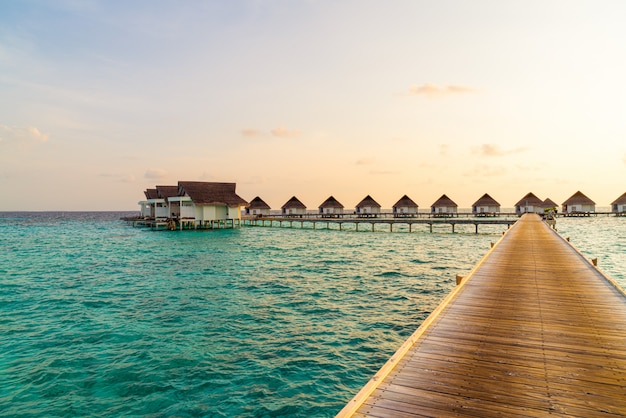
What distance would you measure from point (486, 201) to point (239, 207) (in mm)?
49670

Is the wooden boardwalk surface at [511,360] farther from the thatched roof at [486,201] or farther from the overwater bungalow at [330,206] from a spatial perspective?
the thatched roof at [486,201]

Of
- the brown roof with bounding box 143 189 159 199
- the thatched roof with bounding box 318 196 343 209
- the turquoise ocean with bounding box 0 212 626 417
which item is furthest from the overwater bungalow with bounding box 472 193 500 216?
the brown roof with bounding box 143 189 159 199

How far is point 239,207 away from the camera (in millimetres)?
48312

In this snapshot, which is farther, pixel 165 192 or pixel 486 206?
pixel 486 206

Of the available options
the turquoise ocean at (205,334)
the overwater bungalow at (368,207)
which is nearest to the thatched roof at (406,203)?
the overwater bungalow at (368,207)

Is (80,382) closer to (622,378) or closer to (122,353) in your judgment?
(122,353)

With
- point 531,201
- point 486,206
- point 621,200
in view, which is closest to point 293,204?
point 486,206

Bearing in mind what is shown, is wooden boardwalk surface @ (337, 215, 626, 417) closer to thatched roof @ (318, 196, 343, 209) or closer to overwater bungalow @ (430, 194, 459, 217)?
thatched roof @ (318, 196, 343, 209)

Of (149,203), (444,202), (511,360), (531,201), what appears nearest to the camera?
(511,360)

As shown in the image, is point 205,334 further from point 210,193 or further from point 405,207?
point 405,207

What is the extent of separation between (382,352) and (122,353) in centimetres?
614

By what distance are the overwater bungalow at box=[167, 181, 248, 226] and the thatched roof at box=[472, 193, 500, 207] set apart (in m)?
48.0

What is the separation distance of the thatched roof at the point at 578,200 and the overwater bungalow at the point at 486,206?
1759 centimetres

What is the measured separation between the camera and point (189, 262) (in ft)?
71.5
